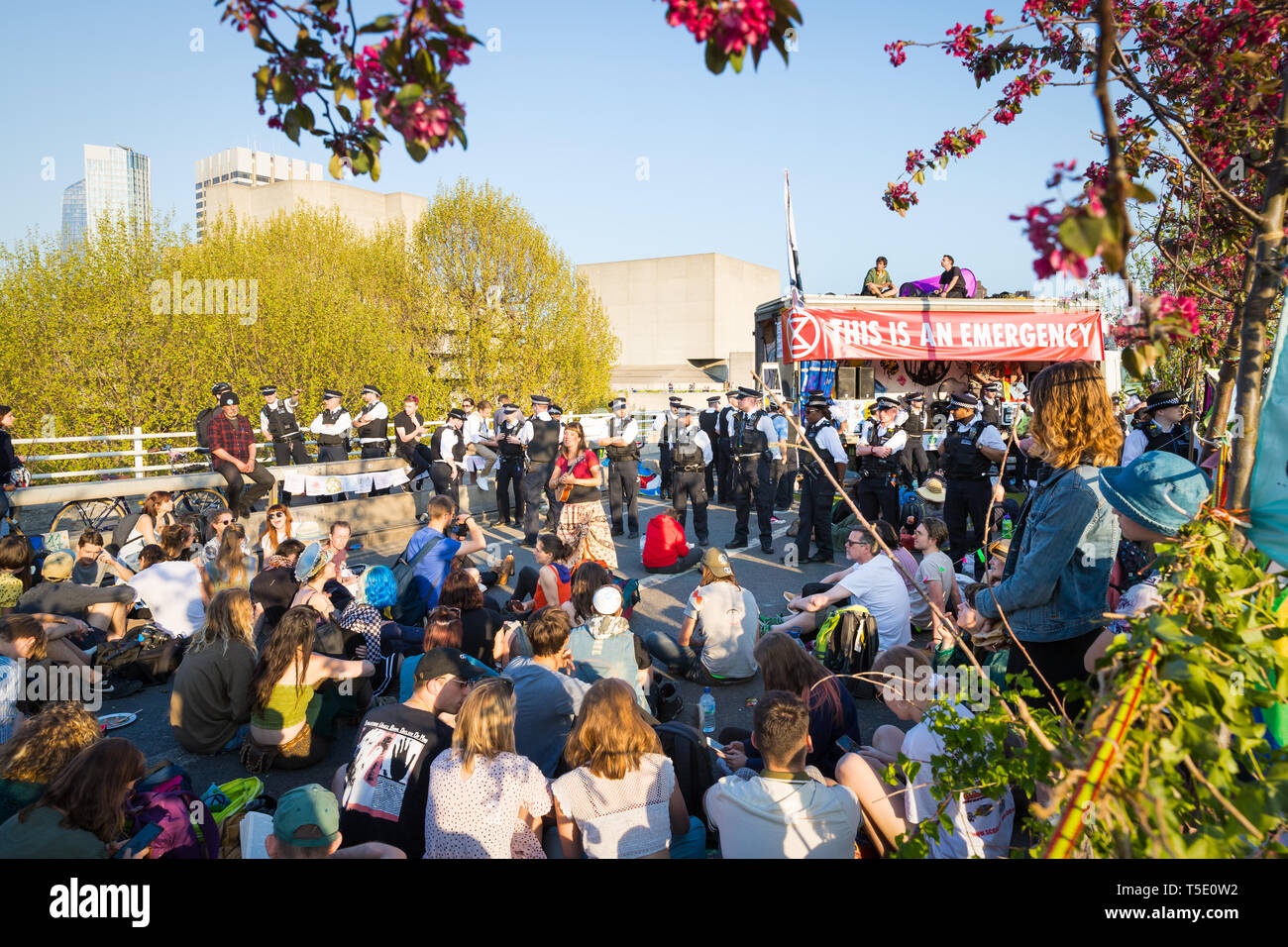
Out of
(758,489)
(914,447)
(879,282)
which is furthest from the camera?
(879,282)

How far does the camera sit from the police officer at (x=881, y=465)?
30.0 ft

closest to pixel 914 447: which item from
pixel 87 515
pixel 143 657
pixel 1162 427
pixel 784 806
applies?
pixel 1162 427

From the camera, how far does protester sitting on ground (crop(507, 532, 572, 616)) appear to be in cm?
644

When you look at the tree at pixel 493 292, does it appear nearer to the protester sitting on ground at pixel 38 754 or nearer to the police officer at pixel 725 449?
the police officer at pixel 725 449

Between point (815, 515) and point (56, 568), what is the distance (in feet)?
24.8

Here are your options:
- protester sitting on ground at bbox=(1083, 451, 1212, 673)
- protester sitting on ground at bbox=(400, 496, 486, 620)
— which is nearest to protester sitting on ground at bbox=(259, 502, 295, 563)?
protester sitting on ground at bbox=(400, 496, 486, 620)

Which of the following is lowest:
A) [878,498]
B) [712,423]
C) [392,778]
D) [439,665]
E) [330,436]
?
[392,778]

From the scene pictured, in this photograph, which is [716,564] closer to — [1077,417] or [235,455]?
[1077,417]

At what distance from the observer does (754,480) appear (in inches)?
408

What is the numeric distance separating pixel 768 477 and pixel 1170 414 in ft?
14.8

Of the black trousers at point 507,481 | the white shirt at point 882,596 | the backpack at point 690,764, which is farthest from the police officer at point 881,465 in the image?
the backpack at point 690,764

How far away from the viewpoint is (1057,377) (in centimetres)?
275

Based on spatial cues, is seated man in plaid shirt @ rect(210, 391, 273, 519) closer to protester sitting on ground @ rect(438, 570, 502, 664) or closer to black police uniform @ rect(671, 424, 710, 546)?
black police uniform @ rect(671, 424, 710, 546)
